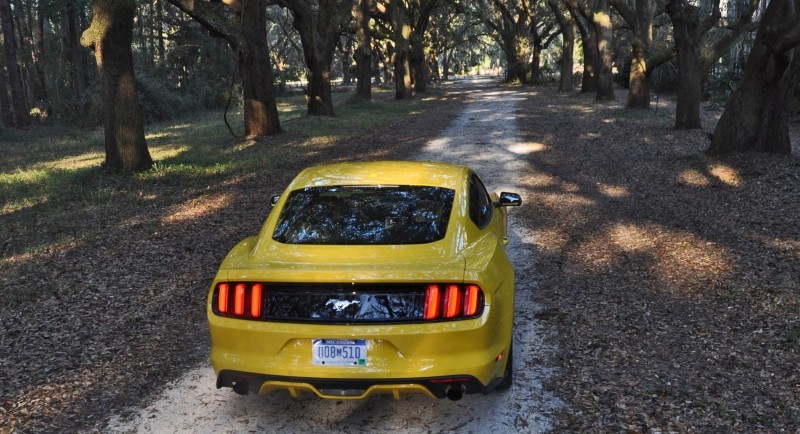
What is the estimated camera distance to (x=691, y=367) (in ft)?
15.1

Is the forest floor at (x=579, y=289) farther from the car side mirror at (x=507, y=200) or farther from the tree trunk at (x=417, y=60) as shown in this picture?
the tree trunk at (x=417, y=60)

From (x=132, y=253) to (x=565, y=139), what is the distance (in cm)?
1276

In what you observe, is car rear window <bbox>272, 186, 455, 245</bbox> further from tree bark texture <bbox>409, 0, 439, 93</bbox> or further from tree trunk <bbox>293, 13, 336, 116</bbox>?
tree bark texture <bbox>409, 0, 439, 93</bbox>

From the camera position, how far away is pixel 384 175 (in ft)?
16.0

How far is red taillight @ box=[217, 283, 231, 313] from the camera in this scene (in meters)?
3.77

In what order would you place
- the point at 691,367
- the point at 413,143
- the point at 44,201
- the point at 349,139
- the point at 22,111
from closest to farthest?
the point at 691,367 → the point at 44,201 → the point at 413,143 → the point at 349,139 → the point at 22,111

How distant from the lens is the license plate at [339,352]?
11.6ft

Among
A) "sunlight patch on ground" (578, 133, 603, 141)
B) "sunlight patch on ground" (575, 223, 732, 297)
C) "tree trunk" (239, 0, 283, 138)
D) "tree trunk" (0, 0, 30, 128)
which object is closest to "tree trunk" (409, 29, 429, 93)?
"tree trunk" (0, 0, 30, 128)

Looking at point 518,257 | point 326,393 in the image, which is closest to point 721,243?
point 518,257

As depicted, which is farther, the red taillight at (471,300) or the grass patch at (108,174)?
the grass patch at (108,174)

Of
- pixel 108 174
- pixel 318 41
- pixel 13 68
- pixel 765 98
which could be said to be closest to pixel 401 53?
pixel 318 41

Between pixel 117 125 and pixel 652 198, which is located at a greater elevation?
pixel 117 125

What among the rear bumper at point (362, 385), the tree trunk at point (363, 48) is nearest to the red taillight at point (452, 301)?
the rear bumper at point (362, 385)

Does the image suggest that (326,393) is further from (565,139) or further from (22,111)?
(22,111)
